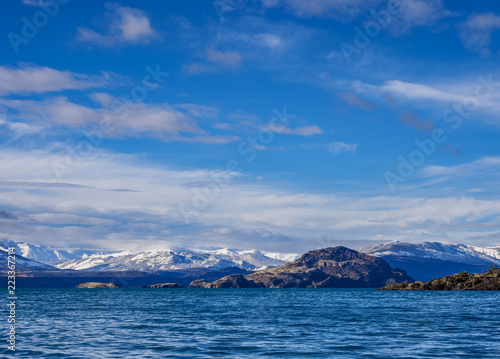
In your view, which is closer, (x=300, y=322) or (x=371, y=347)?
(x=371, y=347)

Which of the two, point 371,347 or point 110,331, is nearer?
point 371,347

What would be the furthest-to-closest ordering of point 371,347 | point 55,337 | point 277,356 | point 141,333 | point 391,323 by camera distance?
point 391,323, point 141,333, point 55,337, point 371,347, point 277,356

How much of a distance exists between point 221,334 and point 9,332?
29101 mm

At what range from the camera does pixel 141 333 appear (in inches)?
2739

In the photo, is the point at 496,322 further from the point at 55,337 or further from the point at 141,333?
the point at 55,337

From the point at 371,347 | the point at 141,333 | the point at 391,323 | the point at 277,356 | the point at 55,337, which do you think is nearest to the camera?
the point at 277,356

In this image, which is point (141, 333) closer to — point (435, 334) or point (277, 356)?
point (277, 356)

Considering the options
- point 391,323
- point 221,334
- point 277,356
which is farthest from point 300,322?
point 277,356

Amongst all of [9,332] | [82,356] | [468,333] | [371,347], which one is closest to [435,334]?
[468,333]

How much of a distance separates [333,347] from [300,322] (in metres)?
31.9

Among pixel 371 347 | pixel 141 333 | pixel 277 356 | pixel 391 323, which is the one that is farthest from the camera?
pixel 391 323

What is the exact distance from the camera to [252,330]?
2844 inches

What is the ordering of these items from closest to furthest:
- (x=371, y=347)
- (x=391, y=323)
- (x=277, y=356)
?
(x=277, y=356) → (x=371, y=347) → (x=391, y=323)

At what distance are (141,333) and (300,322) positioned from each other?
29357mm
